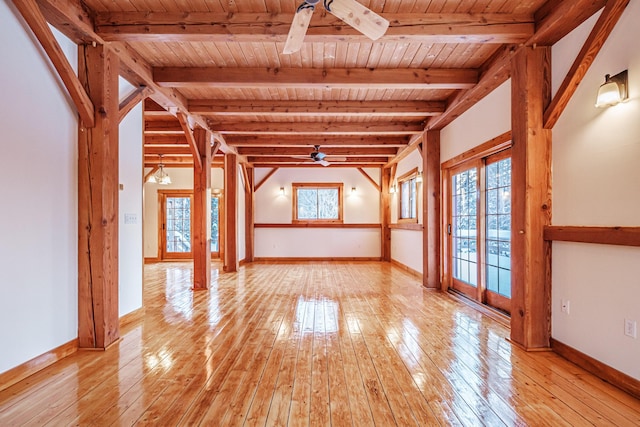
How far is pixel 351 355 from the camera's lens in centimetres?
273

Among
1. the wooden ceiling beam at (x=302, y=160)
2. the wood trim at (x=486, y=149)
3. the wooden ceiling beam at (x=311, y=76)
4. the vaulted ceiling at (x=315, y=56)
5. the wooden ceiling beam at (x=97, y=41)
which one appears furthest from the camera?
the wooden ceiling beam at (x=302, y=160)

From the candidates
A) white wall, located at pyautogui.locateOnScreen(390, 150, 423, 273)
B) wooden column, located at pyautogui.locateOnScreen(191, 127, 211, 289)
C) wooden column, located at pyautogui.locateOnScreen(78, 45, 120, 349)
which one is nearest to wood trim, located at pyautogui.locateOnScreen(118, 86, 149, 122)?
wooden column, located at pyautogui.locateOnScreen(78, 45, 120, 349)

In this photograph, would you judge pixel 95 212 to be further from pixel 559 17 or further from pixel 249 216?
pixel 249 216

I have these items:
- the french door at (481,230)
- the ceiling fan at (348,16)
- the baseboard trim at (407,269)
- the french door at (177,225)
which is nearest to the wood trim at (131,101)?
the ceiling fan at (348,16)

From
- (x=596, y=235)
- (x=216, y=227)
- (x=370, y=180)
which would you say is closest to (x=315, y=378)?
(x=596, y=235)

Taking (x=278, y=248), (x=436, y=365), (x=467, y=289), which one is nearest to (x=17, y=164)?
(x=436, y=365)

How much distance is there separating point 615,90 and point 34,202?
4042 millimetres

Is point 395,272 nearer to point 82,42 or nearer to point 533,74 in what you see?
point 533,74

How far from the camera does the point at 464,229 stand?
4.95 m

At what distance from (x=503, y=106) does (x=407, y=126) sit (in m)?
2.28

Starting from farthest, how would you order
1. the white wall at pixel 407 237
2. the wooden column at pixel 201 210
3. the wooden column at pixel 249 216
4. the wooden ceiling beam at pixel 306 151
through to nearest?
the wooden column at pixel 249 216 < the wooden ceiling beam at pixel 306 151 < the white wall at pixel 407 237 < the wooden column at pixel 201 210

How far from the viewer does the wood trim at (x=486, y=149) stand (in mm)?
3582

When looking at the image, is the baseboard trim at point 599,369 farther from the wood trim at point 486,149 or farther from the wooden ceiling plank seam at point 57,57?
the wooden ceiling plank seam at point 57,57

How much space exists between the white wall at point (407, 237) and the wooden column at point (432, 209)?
2.45 ft
